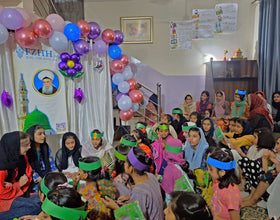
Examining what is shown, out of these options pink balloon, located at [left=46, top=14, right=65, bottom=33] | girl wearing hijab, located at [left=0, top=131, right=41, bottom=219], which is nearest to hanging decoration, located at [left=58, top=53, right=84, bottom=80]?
pink balloon, located at [left=46, top=14, right=65, bottom=33]

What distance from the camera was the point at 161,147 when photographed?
9.07 feet

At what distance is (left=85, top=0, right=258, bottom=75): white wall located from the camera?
246 inches

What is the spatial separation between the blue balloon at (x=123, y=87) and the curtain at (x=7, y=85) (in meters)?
1.89

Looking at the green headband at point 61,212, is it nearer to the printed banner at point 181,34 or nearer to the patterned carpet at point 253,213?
the patterned carpet at point 253,213

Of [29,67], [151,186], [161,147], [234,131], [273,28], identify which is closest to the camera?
[151,186]

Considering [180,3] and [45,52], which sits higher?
[180,3]

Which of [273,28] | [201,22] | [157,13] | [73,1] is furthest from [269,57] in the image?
[73,1]

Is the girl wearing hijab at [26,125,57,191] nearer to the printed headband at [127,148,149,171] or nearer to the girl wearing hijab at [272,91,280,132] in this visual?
the printed headband at [127,148,149,171]

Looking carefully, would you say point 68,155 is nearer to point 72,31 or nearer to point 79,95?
point 79,95

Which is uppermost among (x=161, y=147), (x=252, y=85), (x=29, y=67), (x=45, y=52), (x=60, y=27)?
(x=60, y=27)

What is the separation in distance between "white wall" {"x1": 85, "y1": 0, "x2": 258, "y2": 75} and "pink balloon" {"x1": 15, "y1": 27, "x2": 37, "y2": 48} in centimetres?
357

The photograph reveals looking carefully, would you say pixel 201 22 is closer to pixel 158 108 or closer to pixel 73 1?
pixel 158 108

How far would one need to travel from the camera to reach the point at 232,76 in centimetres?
571

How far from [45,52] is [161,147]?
2514mm
